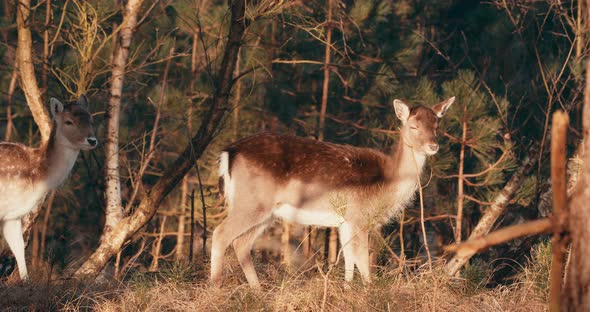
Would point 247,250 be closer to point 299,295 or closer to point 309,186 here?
point 309,186

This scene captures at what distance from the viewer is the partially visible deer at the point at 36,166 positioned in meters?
8.45

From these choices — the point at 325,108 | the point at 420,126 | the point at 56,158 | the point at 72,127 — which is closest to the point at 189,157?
the point at 72,127

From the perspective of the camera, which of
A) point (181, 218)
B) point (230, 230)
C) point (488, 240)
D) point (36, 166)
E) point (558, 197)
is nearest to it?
point (488, 240)

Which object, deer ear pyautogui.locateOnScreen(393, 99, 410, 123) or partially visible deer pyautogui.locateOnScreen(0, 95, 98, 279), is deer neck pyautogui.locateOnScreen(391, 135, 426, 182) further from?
partially visible deer pyautogui.locateOnScreen(0, 95, 98, 279)

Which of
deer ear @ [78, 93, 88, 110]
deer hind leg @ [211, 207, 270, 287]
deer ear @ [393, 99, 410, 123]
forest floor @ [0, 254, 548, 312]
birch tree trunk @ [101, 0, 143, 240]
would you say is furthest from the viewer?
birch tree trunk @ [101, 0, 143, 240]

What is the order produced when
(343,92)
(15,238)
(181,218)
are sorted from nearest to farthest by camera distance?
(15,238) → (343,92) → (181,218)

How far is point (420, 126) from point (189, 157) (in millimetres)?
2322

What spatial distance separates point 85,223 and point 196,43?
4.36 m

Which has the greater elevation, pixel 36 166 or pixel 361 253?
pixel 36 166

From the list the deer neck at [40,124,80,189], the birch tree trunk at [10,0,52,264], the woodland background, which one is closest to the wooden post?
the deer neck at [40,124,80,189]

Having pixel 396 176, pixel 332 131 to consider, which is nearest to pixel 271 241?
pixel 332 131

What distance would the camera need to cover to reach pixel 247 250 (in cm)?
812

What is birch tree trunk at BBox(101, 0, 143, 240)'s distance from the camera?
388 inches

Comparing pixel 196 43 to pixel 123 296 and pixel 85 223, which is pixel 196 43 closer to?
pixel 85 223
